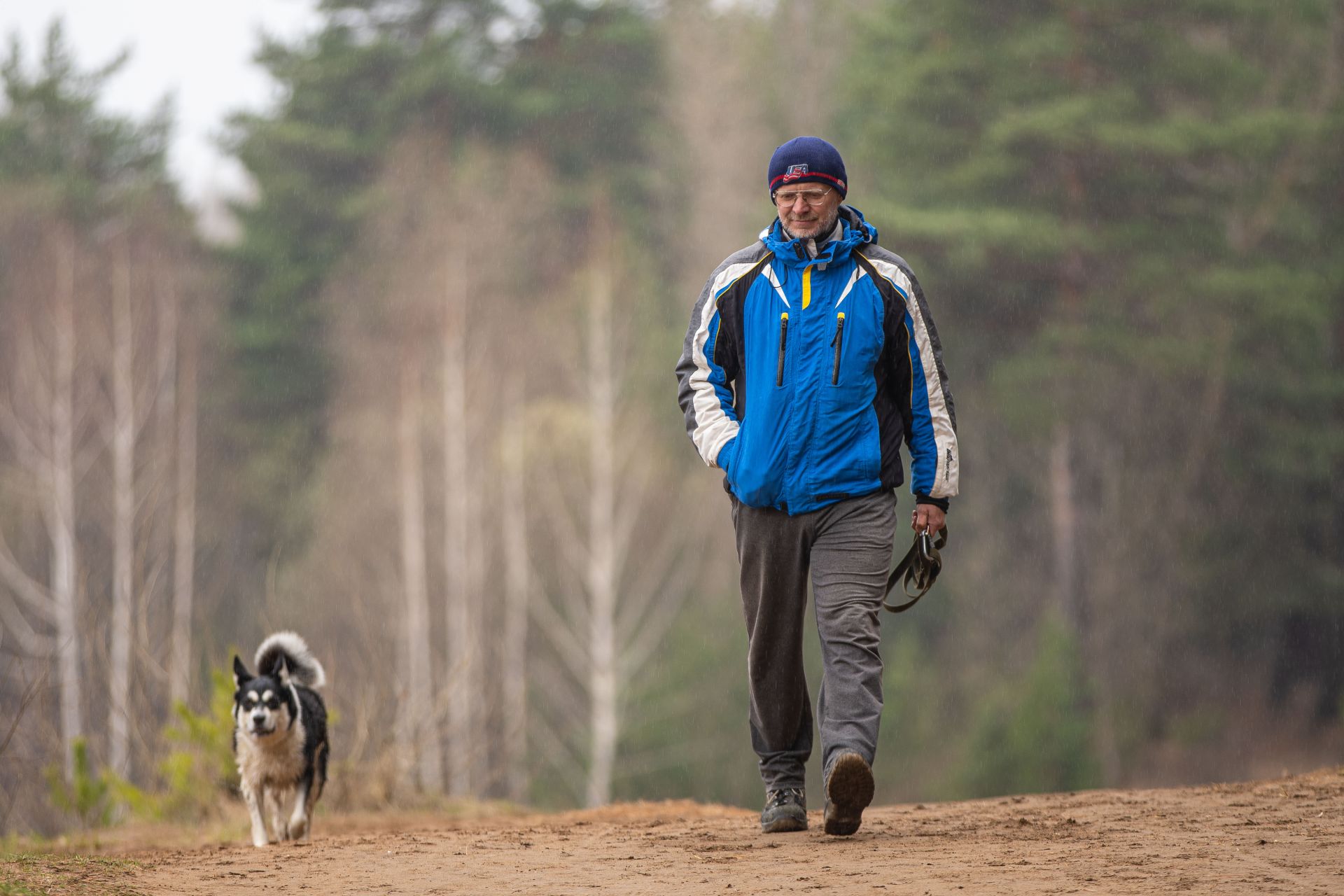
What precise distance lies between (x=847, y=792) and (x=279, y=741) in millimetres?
3308

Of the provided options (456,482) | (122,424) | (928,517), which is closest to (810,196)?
(928,517)

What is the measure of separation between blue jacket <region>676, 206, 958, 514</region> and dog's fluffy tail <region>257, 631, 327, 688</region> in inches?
123

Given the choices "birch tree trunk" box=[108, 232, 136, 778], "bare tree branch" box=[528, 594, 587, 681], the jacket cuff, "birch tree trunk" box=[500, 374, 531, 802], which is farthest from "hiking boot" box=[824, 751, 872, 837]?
"birch tree trunk" box=[500, 374, 531, 802]

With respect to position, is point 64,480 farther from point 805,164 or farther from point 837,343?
point 837,343

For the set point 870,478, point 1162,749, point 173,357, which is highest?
point 173,357

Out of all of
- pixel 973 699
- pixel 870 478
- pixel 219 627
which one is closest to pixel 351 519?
pixel 219 627

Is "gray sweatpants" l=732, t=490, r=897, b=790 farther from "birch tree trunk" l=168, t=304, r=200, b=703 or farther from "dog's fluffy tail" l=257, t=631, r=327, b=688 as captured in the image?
"birch tree trunk" l=168, t=304, r=200, b=703

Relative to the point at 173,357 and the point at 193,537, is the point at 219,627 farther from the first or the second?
the point at 173,357

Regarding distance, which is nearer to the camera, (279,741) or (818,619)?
(818,619)

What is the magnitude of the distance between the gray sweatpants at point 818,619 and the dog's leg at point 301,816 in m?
2.81

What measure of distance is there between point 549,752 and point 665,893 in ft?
69.0

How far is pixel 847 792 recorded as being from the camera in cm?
496

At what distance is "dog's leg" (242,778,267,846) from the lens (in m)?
6.97

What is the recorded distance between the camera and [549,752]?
25062mm
